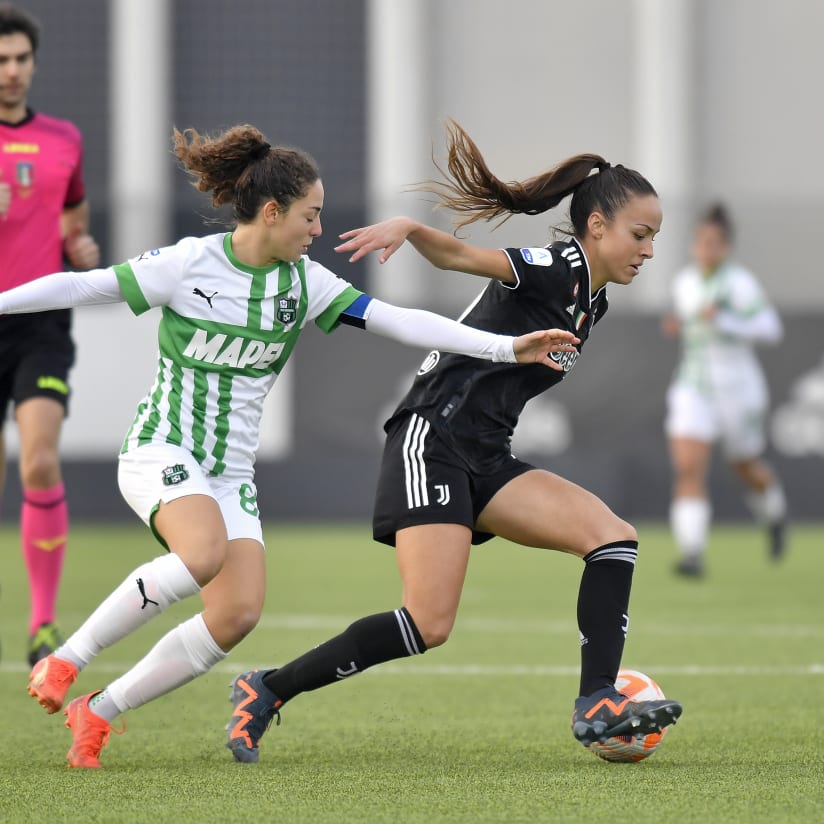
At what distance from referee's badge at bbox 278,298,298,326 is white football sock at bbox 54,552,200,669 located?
716 millimetres

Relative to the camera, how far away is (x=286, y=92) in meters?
19.3

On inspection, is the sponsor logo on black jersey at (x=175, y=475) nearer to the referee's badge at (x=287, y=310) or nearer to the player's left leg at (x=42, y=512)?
the referee's badge at (x=287, y=310)

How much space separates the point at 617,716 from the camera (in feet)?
14.4

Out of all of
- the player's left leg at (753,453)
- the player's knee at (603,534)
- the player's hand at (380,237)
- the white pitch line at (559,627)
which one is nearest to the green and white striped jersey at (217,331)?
the player's hand at (380,237)

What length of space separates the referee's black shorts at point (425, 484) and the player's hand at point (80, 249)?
1968mm

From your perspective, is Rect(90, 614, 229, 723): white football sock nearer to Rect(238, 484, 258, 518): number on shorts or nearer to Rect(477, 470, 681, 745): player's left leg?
Rect(238, 484, 258, 518): number on shorts

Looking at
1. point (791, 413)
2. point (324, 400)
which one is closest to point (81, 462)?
point (324, 400)

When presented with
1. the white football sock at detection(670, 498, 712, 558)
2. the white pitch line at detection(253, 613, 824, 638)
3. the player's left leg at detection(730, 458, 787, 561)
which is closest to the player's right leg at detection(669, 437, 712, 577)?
the white football sock at detection(670, 498, 712, 558)

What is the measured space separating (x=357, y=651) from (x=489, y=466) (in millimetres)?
655

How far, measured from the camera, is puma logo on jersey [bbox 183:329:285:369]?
456 centimetres

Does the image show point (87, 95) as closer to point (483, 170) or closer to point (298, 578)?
point (298, 578)

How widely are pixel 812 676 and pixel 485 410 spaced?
2.08 m

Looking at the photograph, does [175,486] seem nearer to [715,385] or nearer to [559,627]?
[559,627]

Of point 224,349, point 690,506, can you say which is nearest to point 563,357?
point 224,349
